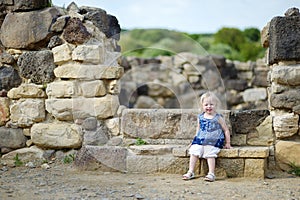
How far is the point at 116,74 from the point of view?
464cm

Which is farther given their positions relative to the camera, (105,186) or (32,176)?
(32,176)

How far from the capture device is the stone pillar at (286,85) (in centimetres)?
414

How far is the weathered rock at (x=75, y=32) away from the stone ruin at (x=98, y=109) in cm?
1

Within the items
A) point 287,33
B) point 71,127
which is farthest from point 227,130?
point 71,127

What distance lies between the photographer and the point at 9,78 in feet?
15.6

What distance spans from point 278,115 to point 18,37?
2.80m

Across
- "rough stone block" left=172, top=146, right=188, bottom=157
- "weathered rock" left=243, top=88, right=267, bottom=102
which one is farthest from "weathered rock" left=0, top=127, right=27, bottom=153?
"weathered rock" left=243, top=88, right=267, bottom=102

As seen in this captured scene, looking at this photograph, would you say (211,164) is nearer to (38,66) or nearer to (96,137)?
(96,137)

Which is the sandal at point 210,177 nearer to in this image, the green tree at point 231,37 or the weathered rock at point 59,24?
the weathered rock at point 59,24

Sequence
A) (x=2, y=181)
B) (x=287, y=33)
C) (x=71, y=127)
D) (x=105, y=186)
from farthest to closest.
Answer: (x=71, y=127)
(x=287, y=33)
(x=2, y=181)
(x=105, y=186)

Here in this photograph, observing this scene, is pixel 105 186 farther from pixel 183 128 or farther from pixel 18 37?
pixel 18 37

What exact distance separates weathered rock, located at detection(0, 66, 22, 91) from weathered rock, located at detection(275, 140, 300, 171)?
2777mm

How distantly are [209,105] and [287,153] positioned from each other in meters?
0.86

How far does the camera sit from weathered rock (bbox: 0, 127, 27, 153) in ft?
15.5
